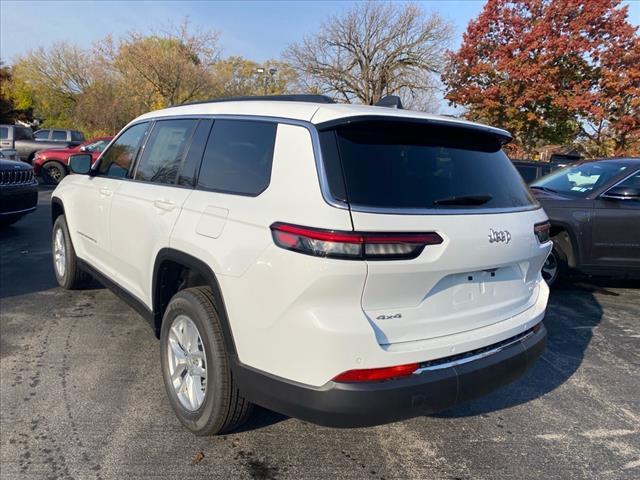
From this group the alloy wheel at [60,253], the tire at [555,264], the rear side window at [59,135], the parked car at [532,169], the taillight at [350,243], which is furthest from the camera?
the rear side window at [59,135]

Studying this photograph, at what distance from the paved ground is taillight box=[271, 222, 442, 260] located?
1.22m

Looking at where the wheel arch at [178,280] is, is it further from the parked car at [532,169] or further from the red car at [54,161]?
the red car at [54,161]

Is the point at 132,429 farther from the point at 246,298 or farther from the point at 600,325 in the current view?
the point at 600,325

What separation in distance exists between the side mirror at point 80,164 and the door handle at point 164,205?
1.78m

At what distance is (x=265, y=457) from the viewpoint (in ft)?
8.44

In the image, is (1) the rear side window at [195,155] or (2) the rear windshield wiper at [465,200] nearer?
(2) the rear windshield wiper at [465,200]

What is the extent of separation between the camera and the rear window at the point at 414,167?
212cm

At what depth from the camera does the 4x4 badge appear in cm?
237

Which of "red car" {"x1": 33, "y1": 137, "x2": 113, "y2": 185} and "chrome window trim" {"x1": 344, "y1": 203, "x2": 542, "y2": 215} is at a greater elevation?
"chrome window trim" {"x1": 344, "y1": 203, "x2": 542, "y2": 215}

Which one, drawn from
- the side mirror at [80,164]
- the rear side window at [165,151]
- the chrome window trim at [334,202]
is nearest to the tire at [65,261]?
the side mirror at [80,164]

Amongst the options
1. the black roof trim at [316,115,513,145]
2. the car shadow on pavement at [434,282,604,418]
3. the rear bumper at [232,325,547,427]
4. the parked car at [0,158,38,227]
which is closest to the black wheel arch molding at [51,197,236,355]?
the rear bumper at [232,325,547,427]

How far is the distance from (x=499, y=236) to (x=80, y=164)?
12.4 feet

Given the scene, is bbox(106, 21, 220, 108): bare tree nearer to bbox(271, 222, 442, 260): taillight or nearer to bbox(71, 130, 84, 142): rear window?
bbox(71, 130, 84, 142): rear window

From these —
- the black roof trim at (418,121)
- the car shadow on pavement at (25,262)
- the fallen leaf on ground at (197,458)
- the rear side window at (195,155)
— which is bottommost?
the car shadow on pavement at (25,262)
